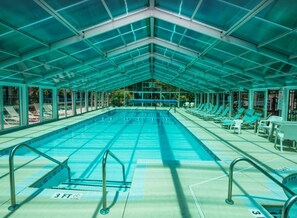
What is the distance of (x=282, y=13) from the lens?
4.15 meters

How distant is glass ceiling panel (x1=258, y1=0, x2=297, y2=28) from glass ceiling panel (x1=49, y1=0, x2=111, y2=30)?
3.88 metres

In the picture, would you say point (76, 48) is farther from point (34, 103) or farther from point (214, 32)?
point (34, 103)

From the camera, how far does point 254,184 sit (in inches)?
141

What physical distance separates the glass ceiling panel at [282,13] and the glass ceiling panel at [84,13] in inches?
153

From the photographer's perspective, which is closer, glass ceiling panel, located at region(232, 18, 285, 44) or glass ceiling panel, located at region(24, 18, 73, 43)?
glass ceiling panel, located at region(232, 18, 285, 44)

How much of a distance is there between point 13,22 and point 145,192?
4755 mm

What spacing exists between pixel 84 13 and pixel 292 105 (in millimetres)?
8413

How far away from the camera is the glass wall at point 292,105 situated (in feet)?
27.6

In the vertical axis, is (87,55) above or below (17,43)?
above

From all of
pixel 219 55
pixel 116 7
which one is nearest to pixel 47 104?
pixel 116 7

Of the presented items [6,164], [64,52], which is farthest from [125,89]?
[6,164]

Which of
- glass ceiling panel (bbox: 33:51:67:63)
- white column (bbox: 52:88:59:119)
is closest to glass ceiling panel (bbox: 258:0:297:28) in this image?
glass ceiling panel (bbox: 33:51:67:63)

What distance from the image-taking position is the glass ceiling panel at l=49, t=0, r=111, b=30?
511 centimetres

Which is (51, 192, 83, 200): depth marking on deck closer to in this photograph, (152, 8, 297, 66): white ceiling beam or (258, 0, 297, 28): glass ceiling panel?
(258, 0, 297, 28): glass ceiling panel
